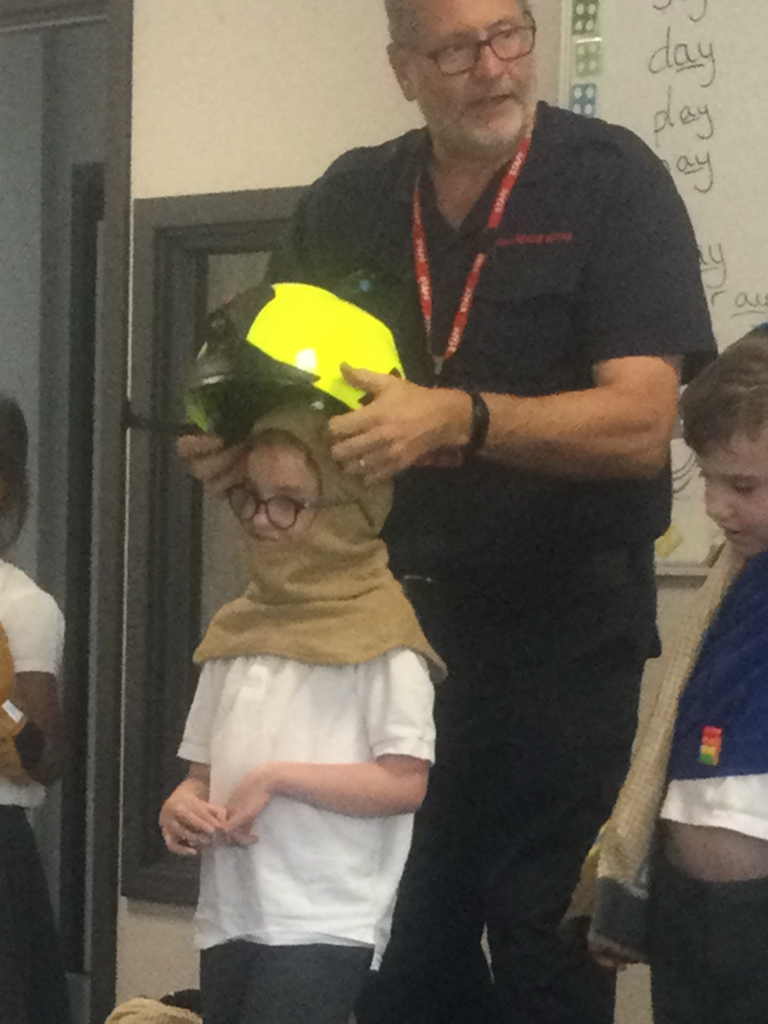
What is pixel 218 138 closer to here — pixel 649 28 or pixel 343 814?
pixel 649 28

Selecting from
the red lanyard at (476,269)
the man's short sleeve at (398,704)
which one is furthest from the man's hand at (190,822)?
the red lanyard at (476,269)

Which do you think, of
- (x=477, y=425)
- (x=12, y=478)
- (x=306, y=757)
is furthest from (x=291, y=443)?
(x=12, y=478)

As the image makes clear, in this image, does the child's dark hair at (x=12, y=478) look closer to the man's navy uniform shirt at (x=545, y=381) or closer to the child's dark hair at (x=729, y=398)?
the man's navy uniform shirt at (x=545, y=381)

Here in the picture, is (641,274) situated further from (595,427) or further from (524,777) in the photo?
(524,777)

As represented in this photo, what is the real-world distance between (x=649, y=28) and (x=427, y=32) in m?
0.54

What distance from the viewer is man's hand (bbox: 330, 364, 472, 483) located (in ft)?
3.28

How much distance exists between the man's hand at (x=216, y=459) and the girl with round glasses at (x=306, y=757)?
27 millimetres

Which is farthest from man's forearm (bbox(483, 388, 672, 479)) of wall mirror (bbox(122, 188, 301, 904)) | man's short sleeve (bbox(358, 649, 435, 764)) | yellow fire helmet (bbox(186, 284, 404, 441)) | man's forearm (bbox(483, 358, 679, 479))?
wall mirror (bbox(122, 188, 301, 904))

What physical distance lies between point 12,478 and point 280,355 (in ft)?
3.37

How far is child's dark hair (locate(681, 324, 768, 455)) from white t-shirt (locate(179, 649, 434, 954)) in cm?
34

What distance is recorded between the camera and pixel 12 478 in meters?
1.91

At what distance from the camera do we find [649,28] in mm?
1642

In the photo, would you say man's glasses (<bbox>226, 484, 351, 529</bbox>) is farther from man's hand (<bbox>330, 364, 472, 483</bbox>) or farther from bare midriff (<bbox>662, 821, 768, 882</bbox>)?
bare midriff (<bbox>662, 821, 768, 882</bbox>)

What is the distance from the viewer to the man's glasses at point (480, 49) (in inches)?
48.0
